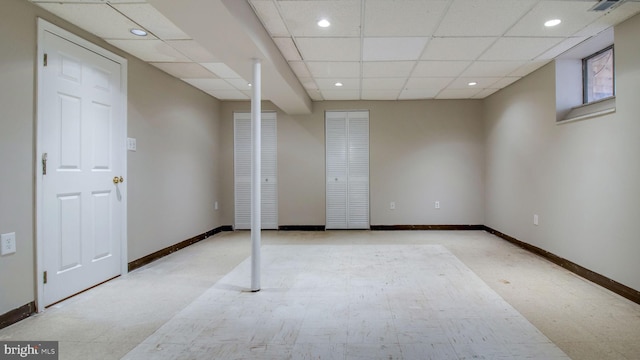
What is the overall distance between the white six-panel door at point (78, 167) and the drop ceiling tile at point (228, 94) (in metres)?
2.03

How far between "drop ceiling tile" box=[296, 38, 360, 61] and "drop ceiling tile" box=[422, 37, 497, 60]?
2.46ft

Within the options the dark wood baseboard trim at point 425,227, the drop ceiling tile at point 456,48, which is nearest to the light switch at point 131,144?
the drop ceiling tile at point 456,48

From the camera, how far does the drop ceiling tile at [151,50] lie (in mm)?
3178

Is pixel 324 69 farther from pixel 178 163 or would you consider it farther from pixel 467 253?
pixel 467 253

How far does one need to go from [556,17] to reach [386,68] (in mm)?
1748

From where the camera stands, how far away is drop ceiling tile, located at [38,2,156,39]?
2492mm

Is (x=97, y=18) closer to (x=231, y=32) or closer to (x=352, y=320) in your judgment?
(x=231, y=32)

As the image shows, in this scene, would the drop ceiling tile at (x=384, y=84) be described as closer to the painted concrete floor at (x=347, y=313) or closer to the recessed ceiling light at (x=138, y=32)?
the painted concrete floor at (x=347, y=313)

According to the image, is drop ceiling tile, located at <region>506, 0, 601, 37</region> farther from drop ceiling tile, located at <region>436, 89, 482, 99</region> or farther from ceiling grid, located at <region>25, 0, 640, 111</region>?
drop ceiling tile, located at <region>436, 89, 482, 99</region>

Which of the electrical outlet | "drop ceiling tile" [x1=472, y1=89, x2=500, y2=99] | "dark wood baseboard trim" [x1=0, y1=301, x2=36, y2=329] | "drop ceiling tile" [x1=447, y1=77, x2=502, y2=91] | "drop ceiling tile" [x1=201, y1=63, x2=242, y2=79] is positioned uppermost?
"drop ceiling tile" [x1=472, y1=89, x2=500, y2=99]

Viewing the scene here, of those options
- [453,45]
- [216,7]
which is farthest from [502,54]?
[216,7]

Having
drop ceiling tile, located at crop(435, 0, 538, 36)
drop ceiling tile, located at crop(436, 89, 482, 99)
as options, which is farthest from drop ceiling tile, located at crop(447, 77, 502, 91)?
drop ceiling tile, located at crop(435, 0, 538, 36)

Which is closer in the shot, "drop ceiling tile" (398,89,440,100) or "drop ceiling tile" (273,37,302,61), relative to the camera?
"drop ceiling tile" (273,37,302,61)

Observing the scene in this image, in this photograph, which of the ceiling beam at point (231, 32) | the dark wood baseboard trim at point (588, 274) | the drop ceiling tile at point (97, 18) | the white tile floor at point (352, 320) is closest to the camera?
the white tile floor at point (352, 320)
